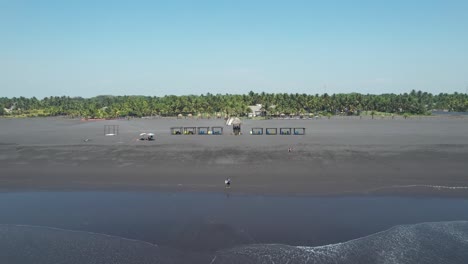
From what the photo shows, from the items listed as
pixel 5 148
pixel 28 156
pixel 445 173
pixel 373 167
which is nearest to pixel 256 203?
pixel 373 167

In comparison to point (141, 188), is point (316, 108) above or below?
above

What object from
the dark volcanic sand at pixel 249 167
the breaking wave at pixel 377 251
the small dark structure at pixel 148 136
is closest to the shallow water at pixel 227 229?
the breaking wave at pixel 377 251

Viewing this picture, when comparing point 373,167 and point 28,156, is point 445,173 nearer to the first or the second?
point 373,167

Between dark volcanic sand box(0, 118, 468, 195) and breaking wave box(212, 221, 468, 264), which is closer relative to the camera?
breaking wave box(212, 221, 468, 264)

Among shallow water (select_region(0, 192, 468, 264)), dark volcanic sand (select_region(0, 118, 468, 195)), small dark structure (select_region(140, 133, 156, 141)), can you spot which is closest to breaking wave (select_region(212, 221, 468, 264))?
shallow water (select_region(0, 192, 468, 264))

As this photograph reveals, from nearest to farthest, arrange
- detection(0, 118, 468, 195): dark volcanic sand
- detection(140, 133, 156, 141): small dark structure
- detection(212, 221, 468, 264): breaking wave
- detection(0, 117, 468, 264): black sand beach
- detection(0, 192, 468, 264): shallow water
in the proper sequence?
detection(212, 221, 468, 264): breaking wave
detection(0, 192, 468, 264): shallow water
detection(0, 117, 468, 264): black sand beach
detection(0, 118, 468, 195): dark volcanic sand
detection(140, 133, 156, 141): small dark structure

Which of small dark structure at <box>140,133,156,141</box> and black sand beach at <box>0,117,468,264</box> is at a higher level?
small dark structure at <box>140,133,156,141</box>

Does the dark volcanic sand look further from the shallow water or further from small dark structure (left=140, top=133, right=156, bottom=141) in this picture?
small dark structure (left=140, top=133, right=156, bottom=141)
